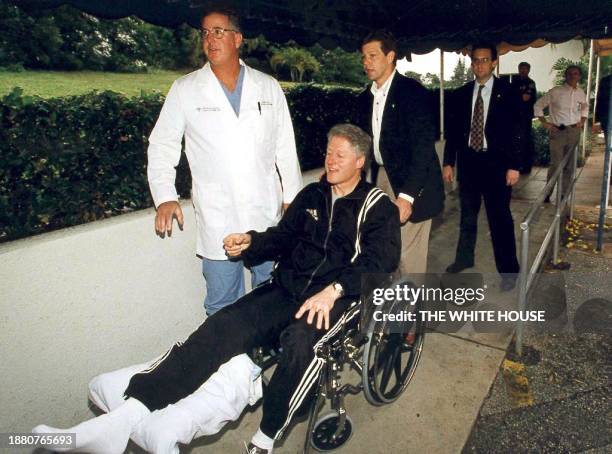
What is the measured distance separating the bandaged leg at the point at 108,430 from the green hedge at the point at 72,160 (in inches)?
42.2

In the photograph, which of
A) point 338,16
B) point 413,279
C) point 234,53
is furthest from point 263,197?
point 338,16

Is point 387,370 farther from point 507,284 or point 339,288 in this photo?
point 507,284

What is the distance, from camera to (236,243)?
2465 mm

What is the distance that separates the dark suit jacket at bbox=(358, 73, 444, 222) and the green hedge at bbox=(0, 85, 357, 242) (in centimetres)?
144

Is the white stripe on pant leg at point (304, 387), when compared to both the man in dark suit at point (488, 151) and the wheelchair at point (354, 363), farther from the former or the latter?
the man in dark suit at point (488, 151)

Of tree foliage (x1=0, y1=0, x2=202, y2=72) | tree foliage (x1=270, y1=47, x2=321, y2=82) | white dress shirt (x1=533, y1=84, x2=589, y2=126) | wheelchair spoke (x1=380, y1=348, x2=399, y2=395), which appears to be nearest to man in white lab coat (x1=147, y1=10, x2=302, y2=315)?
wheelchair spoke (x1=380, y1=348, x2=399, y2=395)

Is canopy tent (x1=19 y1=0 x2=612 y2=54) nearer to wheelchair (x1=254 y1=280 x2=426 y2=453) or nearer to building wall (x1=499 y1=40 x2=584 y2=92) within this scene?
wheelchair (x1=254 y1=280 x2=426 y2=453)

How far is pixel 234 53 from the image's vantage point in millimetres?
2566

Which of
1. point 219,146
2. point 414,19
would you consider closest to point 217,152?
point 219,146

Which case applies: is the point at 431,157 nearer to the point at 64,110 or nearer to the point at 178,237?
the point at 178,237

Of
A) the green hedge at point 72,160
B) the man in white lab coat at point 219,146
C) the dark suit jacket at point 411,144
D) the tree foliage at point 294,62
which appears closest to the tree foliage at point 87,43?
the tree foliage at point 294,62

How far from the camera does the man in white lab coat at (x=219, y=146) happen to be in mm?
2547

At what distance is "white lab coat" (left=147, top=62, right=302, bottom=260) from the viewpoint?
8.39ft

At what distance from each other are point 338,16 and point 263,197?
8.89 feet
